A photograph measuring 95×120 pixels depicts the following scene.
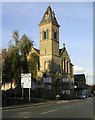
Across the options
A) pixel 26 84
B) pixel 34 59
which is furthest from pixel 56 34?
pixel 26 84

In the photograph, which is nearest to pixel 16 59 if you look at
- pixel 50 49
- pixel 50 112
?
pixel 50 112

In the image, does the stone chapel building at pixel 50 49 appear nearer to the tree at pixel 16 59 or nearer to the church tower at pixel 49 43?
the church tower at pixel 49 43

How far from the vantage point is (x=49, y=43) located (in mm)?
97125

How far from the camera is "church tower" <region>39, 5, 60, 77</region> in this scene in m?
95.6

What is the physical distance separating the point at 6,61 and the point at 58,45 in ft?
164

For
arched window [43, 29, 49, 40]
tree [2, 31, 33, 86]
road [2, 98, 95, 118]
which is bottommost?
road [2, 98, 95, 118]

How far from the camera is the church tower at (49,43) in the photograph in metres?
95.6

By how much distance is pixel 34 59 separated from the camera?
54.5 metres

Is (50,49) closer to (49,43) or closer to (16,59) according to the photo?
(49,43)

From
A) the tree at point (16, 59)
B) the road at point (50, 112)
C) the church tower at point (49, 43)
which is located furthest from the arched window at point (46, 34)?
the road at point (50, 112)

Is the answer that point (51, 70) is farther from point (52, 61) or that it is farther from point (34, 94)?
point (34, 94)

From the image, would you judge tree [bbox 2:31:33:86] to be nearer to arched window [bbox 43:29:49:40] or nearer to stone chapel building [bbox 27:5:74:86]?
stone chapel building [bbox 27:5:74:86]

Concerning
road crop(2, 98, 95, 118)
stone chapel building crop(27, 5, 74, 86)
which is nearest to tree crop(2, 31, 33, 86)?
road crop(2, 98, 95, 118)

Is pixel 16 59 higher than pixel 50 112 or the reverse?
higher
